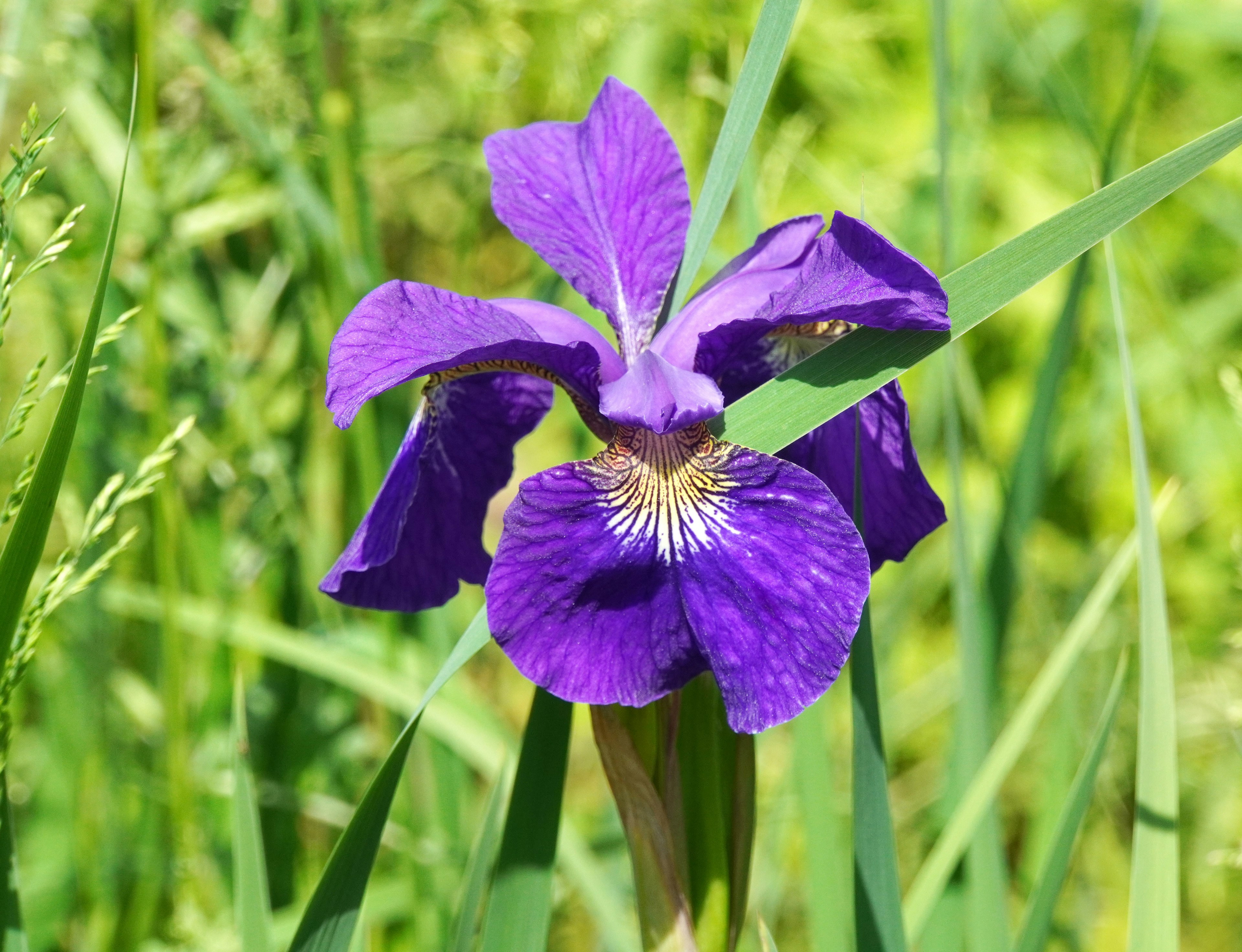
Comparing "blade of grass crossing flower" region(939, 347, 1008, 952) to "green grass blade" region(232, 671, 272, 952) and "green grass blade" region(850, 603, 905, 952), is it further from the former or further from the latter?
"green grass blade" region(232, 671, 272, 952)

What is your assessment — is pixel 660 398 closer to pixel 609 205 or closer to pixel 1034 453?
pixel 609 205

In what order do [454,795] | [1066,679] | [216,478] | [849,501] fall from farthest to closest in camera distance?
[216,478]
[454,795]
[1066,679]
[849,501]

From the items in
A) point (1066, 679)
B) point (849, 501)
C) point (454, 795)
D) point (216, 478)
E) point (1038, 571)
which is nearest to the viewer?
point (849, 501)

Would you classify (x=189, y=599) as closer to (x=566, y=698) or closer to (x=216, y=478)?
(x=216, y=478)

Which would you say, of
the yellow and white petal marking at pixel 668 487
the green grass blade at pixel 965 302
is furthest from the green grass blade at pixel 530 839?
the green grass blade at pixel 965 302

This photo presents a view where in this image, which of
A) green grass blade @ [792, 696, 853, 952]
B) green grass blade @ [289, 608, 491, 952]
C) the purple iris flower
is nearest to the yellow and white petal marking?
the purple iris flower

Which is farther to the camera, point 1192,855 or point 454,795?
point 1192,855

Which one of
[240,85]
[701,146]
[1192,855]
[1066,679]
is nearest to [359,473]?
[240,85]
